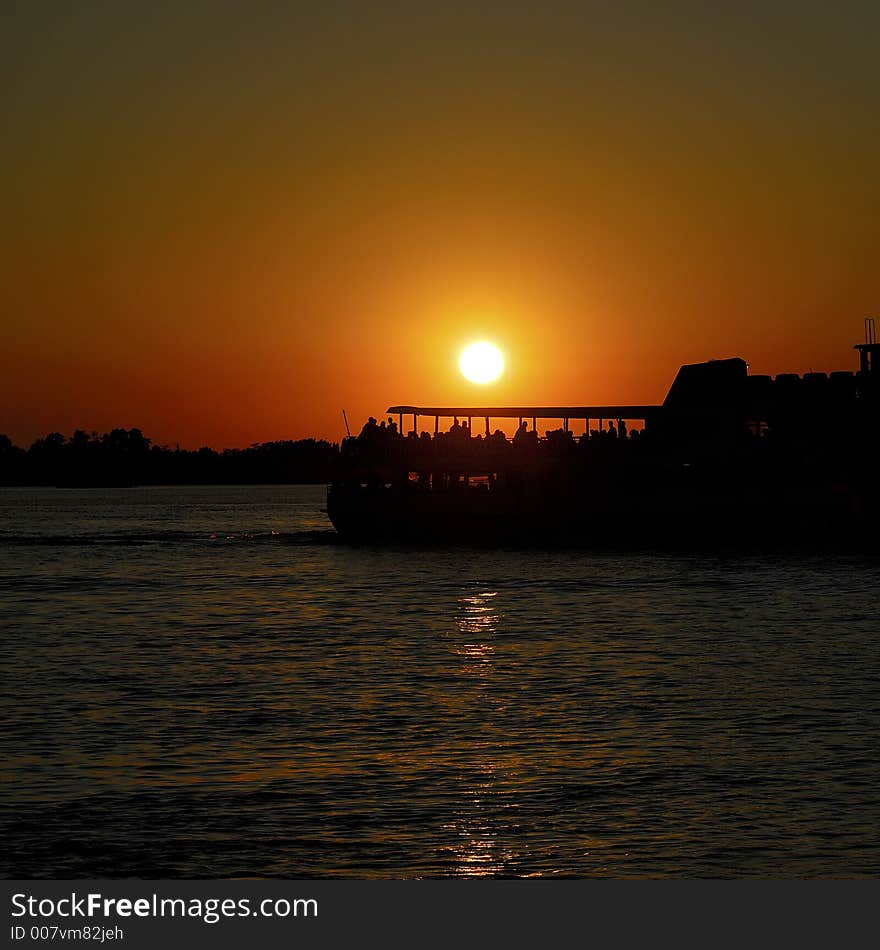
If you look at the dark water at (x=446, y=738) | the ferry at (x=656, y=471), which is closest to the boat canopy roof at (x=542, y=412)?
the ferry at (x=656, y=471)

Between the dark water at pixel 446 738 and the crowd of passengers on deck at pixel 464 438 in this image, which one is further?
the crowd of passengers on deck at pixel 464 438

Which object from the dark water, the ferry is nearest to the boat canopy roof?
the ferry

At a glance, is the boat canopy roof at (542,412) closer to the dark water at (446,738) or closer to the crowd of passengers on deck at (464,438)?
the crowd of passengers on deck at (464,438)

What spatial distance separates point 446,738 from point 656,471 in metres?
60.5

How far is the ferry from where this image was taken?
74.8 metres

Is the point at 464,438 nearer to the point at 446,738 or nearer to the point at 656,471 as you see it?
the point at 656,471

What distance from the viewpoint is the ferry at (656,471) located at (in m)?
74.8

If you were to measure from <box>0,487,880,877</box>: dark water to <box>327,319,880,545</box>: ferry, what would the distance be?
2892cm

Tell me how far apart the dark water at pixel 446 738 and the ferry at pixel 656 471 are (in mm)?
28915

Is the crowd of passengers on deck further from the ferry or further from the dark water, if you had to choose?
the dark water

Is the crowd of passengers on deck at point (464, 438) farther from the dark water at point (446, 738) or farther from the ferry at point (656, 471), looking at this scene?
the dark water at point (446, 738)

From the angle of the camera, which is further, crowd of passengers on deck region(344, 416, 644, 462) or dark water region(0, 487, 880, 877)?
crowd of passengers on deck region(344, 416, 644, 462)

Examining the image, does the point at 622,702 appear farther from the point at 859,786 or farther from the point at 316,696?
the point at 859,786

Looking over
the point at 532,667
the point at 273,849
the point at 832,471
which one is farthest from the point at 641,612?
the point at 832,471
